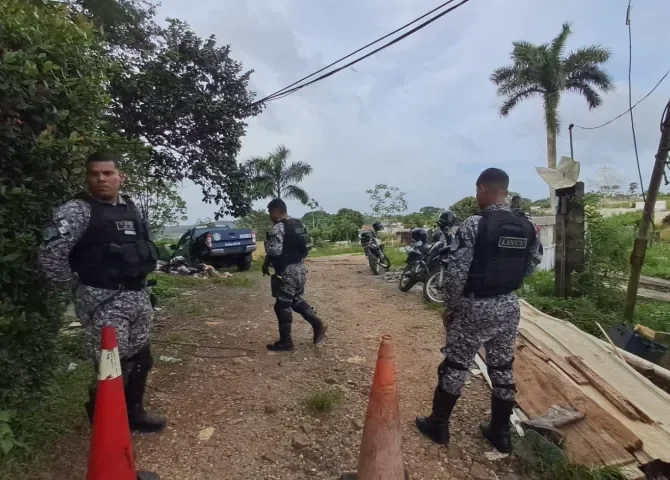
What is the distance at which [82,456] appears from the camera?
2.48 meters

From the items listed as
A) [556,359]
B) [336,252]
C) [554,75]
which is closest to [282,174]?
[336,252]

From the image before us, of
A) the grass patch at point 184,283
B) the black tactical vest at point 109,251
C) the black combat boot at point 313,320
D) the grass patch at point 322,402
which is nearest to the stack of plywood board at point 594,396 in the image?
the grass patch at point 322,402

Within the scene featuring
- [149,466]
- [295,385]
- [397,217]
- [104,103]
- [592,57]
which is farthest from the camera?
[397,217]

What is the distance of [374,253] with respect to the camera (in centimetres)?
1061

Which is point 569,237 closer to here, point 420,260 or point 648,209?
point 648,209

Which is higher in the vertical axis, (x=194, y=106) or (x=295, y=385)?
(x=194, y=106)

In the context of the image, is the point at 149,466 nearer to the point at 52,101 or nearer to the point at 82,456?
the point at 82,456

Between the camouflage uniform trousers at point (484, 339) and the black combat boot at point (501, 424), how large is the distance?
0.04 meters

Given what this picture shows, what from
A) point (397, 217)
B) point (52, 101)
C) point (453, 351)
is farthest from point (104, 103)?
point (397, 217)

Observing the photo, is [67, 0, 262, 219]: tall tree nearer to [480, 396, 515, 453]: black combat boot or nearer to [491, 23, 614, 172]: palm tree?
[480, 396, 515, 453]: black combat boot

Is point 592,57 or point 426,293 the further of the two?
point 592,57

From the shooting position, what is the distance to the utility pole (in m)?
5.07

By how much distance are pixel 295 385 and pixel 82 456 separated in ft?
5.27

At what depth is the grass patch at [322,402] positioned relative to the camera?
125 inches
